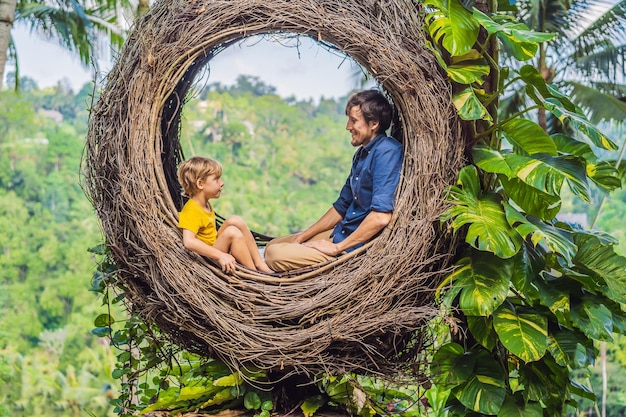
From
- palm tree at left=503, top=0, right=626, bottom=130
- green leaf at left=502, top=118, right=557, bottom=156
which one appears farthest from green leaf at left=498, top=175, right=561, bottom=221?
palm tree at left=503, top=0, right=626, bottom=130

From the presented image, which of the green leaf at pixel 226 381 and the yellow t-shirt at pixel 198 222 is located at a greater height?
the yellow t-shirt at pixel 198 222

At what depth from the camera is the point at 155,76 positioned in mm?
2760

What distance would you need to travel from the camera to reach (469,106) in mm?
2537

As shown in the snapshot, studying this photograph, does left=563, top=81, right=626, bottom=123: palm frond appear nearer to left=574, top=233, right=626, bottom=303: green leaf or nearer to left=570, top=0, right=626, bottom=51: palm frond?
left=570, top=0, right=626, bottom=51: palm frond

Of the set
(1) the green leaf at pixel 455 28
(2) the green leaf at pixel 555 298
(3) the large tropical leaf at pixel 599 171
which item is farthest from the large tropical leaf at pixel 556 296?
(1) the green leaf at pixel 455 28

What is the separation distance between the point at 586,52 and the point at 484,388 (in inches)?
340

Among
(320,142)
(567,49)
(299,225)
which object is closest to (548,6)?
(567,49)

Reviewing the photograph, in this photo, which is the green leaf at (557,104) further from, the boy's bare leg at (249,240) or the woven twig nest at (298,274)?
the boy's bare leg at (249,240)

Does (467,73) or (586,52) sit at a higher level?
(586,52)

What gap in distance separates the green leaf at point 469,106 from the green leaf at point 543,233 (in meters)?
0.34

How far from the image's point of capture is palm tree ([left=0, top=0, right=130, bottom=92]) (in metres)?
10.1

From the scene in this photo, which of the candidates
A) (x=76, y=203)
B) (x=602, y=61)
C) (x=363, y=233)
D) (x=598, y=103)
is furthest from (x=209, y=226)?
(x=76, y=203)

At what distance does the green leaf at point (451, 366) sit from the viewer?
2.69m

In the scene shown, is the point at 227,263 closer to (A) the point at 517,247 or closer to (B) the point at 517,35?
(A) the point at 517,247
